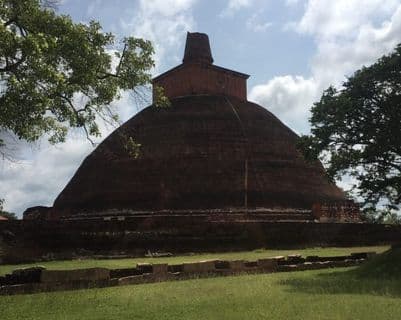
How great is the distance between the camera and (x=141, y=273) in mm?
13102

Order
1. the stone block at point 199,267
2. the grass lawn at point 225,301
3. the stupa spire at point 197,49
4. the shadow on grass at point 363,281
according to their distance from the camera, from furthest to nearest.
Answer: the stupa spire at point 197,49 < the stone block at point 199,267 < the shadow on grass at point 363,281 < the grass lawn at point 225,301

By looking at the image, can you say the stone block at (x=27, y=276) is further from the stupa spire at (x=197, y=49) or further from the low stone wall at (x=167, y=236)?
the stupa spire at (x=197, y=49)

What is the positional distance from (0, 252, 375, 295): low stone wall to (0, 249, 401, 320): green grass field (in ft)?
1.73

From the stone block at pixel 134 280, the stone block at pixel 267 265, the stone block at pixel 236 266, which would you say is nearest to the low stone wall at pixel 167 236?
the stone block at pixel 267 265

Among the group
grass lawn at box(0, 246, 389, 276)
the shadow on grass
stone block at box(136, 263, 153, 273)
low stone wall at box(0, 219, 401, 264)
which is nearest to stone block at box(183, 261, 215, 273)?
stone block at box(136, 263, 153, 273)

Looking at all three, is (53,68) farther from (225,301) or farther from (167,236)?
(167,236)

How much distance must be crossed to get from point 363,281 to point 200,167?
1792 centimetres

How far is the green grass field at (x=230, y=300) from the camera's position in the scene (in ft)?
25.6

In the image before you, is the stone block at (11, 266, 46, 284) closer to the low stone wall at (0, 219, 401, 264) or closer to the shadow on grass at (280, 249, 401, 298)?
the shadow on grass at (280, 249, 401, 298)

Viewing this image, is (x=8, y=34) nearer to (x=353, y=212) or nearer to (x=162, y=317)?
(x=162, y=317)

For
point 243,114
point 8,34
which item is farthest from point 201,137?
point 8,34

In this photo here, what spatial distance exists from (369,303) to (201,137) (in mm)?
22849

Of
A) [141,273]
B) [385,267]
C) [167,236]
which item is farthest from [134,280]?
[167,236]

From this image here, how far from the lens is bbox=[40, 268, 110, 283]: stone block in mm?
11133
